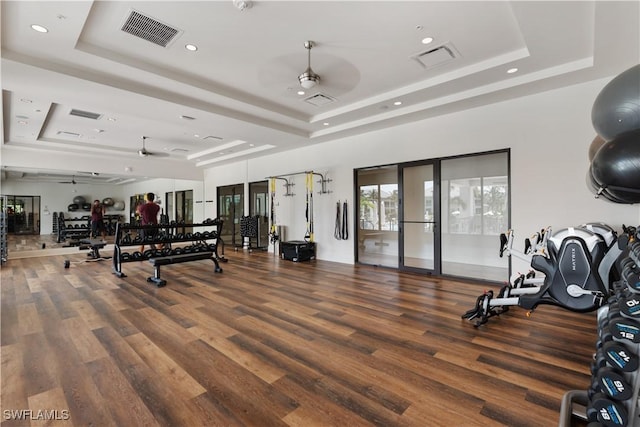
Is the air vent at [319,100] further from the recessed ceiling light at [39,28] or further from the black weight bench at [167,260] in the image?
the black weight bench at [167,260]

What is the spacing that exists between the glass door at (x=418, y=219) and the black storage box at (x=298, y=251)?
2.49 m

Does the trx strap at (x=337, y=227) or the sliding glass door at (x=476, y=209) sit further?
the trx strap at (x=337, y=227)

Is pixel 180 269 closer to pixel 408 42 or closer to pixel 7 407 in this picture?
pixel 7 407

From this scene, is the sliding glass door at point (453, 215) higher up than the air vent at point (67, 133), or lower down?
lower down

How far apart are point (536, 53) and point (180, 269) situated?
720 centimetres

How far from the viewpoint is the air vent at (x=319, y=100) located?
196 inches

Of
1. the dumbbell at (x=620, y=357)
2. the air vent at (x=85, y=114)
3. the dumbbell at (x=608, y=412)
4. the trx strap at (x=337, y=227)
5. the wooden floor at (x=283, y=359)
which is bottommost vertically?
the wooden floor at (x=283, y=359)

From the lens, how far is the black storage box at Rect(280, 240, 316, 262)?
7566 mm

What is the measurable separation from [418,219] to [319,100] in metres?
3.17

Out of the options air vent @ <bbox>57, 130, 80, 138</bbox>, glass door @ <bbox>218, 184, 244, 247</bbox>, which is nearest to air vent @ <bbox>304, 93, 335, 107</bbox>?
glass door @ <bbox>218, 184, 244, 247</bbox>

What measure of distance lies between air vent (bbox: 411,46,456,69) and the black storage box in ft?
16.4

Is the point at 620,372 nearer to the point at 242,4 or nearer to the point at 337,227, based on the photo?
the point at 242,4

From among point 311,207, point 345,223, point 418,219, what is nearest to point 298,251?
point 311,207

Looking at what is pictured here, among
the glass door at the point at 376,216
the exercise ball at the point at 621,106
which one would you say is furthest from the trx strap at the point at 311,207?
the exercise ball at the point at 621,106
